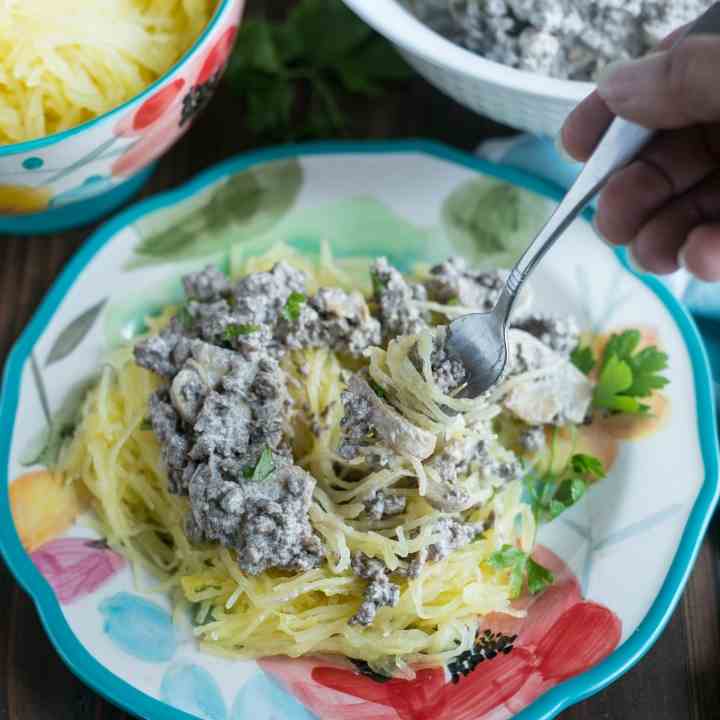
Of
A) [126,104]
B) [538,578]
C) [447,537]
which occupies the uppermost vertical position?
[126,104]

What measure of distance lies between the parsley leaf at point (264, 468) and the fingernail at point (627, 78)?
1059 millimetres

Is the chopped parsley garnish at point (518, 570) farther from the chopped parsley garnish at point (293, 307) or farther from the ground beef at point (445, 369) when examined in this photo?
the chopped parsley garnish at point (293, 307)

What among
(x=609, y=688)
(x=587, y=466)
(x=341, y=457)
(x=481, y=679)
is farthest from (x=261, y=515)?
(x=609, y=688)

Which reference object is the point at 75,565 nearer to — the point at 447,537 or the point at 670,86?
the point at 447,537

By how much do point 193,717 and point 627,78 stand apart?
1.63 m

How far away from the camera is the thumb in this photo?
75.5 inches

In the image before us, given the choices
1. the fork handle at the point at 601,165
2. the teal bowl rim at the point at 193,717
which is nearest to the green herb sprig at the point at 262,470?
the teal bowl rim at the point at 193,717

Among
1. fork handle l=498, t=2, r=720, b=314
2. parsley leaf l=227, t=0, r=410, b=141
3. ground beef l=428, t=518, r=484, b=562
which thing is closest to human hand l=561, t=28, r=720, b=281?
fork handle l=498, t=2, r=720, b=314

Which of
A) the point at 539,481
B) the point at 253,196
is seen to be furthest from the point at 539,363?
the point at 253,196

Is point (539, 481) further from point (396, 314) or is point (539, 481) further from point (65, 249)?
point (65, 249)

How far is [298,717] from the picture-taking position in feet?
8.08

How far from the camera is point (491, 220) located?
3.15 meters

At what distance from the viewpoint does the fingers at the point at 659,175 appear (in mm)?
2441

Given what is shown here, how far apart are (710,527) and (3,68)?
220cm
